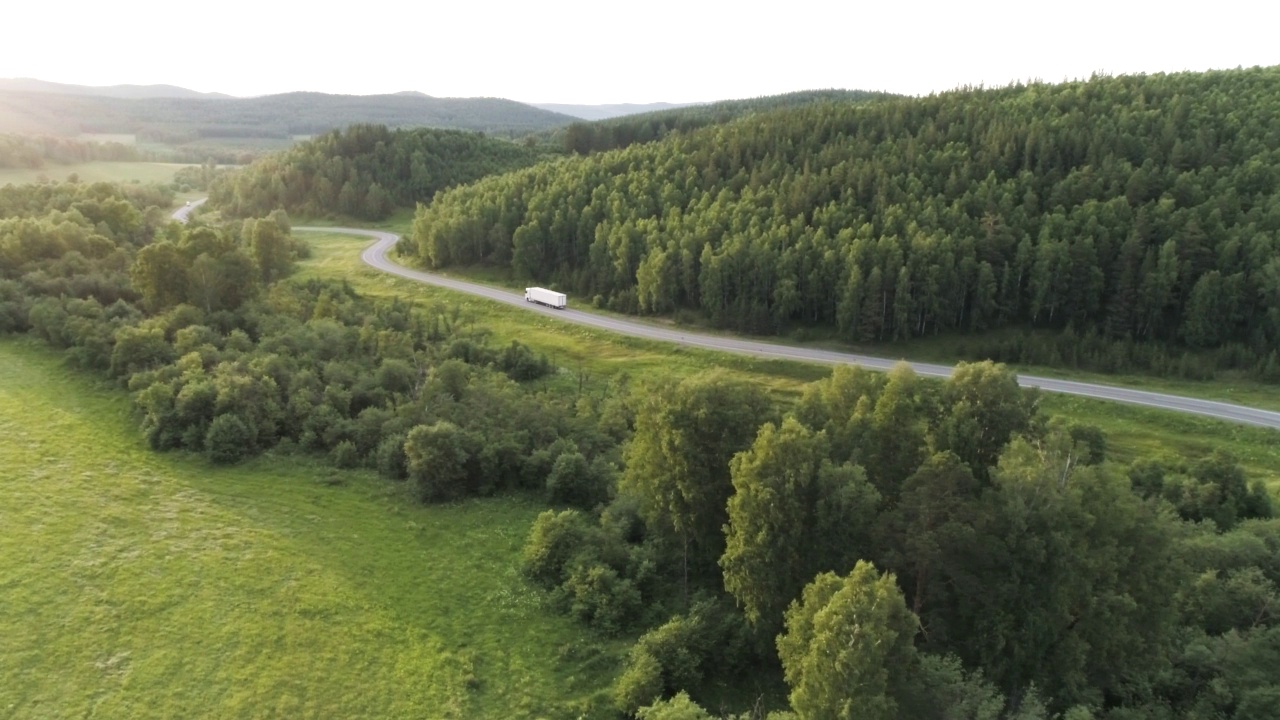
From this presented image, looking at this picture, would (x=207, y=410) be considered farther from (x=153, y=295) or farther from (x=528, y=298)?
(x=528, y=298)

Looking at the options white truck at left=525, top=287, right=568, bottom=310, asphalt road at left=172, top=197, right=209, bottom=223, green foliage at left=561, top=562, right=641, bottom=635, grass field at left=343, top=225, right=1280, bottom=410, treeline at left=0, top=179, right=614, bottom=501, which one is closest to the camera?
green foliage at left=561, top=562, right=641, bottom=635

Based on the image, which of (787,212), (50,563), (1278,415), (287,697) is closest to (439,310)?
(787,212)

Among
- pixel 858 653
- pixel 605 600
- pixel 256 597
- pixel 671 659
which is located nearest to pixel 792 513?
pixel 858 653

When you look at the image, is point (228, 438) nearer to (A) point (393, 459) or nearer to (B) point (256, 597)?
(A) point (393, 459)

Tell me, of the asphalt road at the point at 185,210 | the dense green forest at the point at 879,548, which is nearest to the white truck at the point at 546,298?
the dense green forest at the point at 879,548

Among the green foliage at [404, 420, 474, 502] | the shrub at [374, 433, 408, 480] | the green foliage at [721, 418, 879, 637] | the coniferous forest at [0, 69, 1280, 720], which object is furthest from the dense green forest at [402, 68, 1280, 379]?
the green foliage at [721, 418, 879, 637]

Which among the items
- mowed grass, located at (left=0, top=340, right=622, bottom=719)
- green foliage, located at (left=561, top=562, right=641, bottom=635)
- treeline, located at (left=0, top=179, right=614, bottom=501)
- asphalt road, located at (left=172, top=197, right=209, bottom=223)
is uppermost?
asphalt road, located at (left=172, top=197, right=209, bottom=223)

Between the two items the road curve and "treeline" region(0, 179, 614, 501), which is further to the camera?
the road curve

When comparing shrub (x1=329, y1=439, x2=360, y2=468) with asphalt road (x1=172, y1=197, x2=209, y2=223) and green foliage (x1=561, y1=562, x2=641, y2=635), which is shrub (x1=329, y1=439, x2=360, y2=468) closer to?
green foliage (x1=561, y1=562, x2=641, y2=635)
